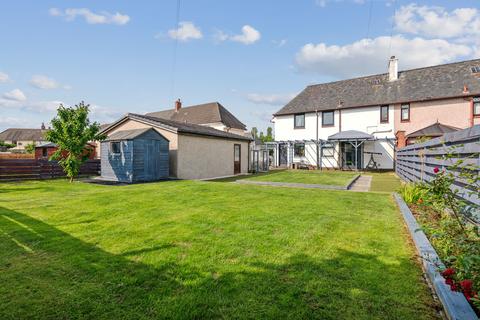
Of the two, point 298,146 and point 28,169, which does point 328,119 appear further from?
point 28,169

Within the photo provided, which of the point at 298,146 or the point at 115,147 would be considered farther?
the point at 298,146

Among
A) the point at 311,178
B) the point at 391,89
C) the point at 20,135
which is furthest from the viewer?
the point at 20,135

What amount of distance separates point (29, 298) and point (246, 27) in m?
19.5

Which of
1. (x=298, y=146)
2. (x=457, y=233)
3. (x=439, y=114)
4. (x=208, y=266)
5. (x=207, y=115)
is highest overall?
(x=207, y=115)

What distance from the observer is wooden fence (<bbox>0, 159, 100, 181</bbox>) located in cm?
1404

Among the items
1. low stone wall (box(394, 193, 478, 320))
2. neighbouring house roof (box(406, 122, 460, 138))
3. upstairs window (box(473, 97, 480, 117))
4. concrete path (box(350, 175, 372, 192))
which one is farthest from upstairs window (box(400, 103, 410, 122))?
low stone wall (box(394, 193, 478, 320))

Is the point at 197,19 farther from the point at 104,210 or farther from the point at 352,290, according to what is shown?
the point at 352,290

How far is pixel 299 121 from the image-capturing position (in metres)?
27.4

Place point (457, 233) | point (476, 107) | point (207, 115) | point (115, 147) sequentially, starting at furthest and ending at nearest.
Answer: point (207, 115), point (476, 107), point (115, 147), point (457, 233)

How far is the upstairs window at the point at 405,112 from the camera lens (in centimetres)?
2192

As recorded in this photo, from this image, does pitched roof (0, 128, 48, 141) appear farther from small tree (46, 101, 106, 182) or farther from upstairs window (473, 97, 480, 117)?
upstairs window (473, 97, 480, 117)

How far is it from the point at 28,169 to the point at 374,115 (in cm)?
2721

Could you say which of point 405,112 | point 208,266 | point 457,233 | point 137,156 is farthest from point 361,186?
point 405,112

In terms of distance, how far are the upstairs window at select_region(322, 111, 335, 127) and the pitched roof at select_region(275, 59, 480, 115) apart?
629mm
